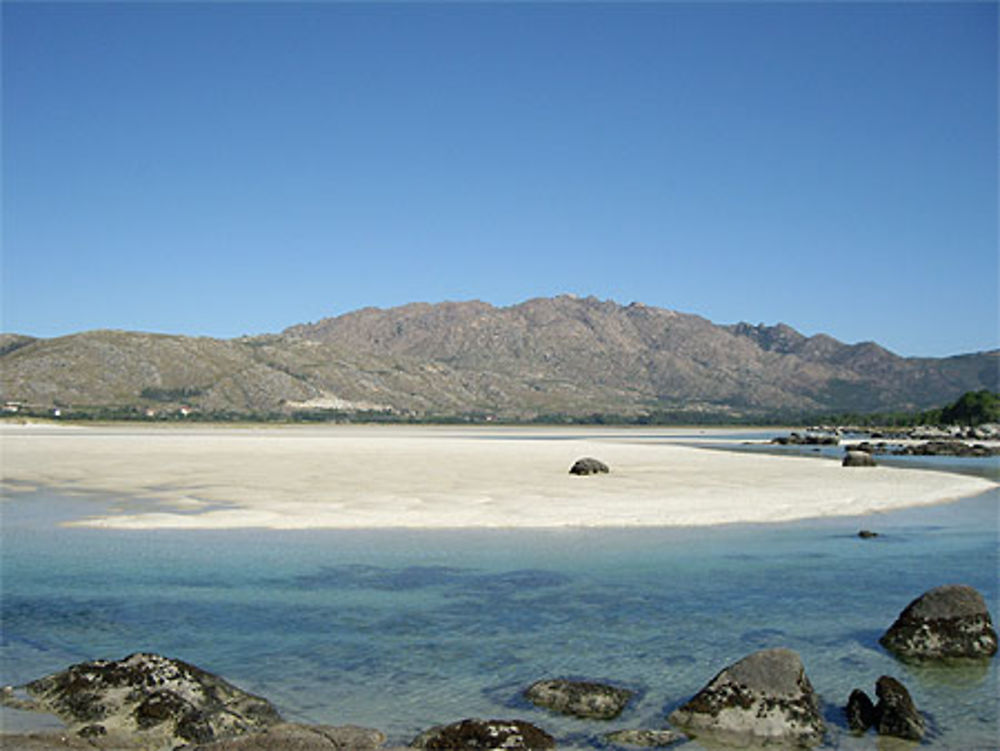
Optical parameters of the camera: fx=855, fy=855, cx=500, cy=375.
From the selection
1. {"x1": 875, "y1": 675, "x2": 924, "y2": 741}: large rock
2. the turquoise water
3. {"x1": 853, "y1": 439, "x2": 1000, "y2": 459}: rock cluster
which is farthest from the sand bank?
{"x1": 853, "y1": 439, "x2": 1000, "y2": 459}: rock cluster

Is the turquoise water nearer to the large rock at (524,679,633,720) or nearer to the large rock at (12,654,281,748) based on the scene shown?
the large rock at (524,679,633,720)

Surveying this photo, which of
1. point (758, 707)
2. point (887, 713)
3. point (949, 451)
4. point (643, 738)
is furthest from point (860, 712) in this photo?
point (949, 451)

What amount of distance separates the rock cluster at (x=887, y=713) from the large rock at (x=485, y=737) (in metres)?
4.21

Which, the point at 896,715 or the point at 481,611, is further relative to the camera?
the point at 481,611

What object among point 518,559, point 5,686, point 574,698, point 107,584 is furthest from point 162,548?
point 574,698

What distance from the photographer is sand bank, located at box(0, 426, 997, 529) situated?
2897cm

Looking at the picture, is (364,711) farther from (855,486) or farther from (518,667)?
(855,486)

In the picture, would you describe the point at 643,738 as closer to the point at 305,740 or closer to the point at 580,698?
the point at 580,698

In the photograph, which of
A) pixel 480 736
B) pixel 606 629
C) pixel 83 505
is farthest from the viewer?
pixel 83 505

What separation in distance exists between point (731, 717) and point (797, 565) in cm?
1138

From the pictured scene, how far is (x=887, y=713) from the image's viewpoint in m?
11.2

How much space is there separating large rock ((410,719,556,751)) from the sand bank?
1690 cm

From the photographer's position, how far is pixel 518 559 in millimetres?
22172

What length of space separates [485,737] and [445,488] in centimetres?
2749
